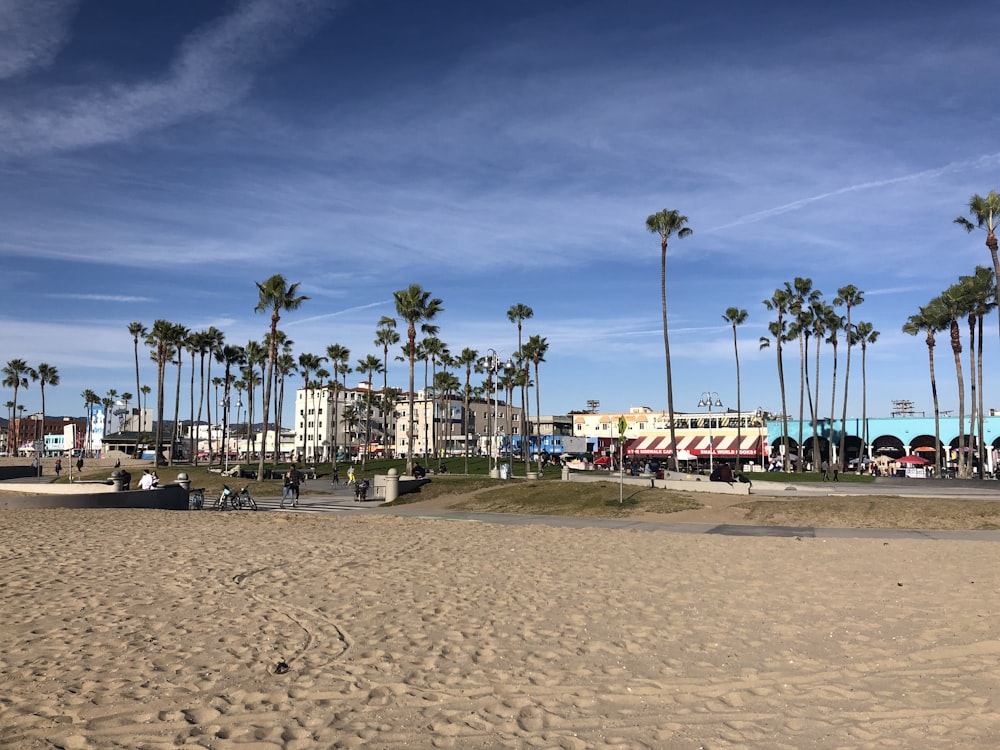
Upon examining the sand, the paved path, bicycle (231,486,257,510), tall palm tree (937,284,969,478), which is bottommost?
the paved path

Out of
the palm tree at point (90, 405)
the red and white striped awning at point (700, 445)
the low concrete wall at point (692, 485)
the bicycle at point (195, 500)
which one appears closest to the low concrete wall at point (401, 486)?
the bicycle at point (195, 500)

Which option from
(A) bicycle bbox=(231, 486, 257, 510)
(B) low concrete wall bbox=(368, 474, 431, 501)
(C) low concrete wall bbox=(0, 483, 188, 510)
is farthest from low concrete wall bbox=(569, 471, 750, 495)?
(C) low concrete wall bbox=(0, 483, 188, 510)

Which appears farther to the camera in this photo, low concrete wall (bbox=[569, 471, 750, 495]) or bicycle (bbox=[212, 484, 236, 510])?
low concrete wall (bbox=[569, 471, 750, 495])

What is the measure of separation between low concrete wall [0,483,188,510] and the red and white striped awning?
50219 mm

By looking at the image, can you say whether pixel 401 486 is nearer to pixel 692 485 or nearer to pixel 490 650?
pixel 692 485

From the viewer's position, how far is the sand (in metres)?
6.09

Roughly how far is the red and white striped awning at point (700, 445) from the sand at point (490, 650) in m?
57.9

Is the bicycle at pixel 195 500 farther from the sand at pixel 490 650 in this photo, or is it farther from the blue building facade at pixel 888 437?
the blue building facade at pixel 888 437

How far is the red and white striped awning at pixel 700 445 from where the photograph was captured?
72250mm

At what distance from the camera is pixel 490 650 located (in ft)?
27.7

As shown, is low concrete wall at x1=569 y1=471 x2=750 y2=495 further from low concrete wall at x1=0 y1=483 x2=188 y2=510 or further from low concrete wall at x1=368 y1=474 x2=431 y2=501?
low concrete wall at x1=0 y1=483 x2=188 y2=510

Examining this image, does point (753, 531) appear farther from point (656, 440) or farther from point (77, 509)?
point (656, 440)

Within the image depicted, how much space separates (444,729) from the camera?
6051mm

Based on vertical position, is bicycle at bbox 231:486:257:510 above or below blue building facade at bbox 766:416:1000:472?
below
